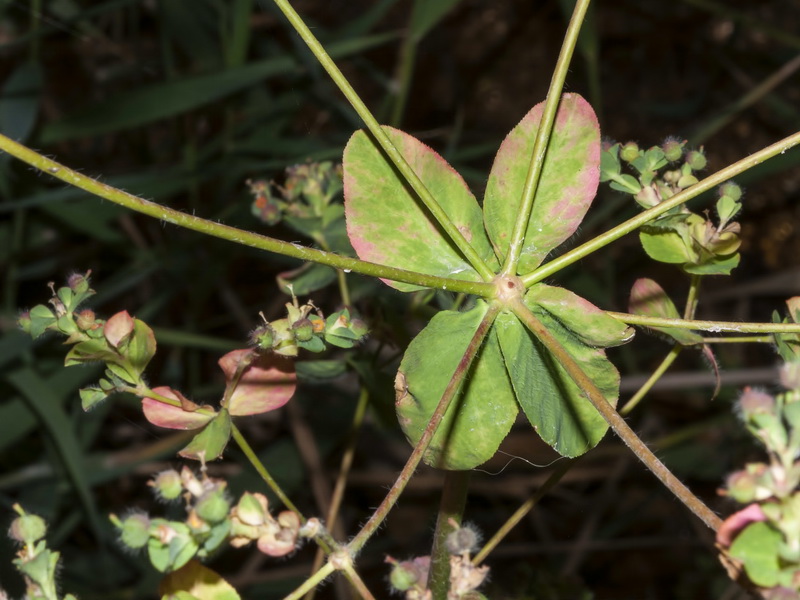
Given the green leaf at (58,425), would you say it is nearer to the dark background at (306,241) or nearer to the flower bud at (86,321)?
the dark background at (306,241)

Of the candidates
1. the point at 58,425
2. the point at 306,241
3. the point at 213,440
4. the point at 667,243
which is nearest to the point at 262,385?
the point at 213,440

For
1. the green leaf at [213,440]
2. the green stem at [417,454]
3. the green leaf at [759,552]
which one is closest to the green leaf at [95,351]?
the green leaf at [213,440]

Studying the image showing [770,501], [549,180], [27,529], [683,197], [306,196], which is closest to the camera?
[770,501]

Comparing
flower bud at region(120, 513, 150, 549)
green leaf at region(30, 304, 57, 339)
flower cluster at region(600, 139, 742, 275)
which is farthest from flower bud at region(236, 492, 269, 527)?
flower cluster at region(600, 139, 742, 275)

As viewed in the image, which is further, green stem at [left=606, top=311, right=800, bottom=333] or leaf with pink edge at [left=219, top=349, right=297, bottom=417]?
leaf with pink edge at [left=219, top=349, right=297, bottom=417]

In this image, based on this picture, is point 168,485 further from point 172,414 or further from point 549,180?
point 549,180

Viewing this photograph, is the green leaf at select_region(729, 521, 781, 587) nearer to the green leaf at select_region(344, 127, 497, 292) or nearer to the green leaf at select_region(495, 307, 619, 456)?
Answer: the green leaf at select_region(495, 307, 619, 456)
